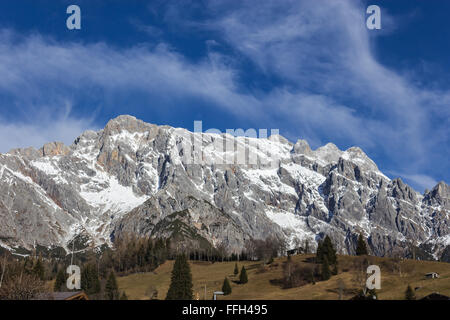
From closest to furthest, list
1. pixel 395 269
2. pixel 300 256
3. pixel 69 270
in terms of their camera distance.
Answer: pixel 395 269 → pixel 69 270 → pixel 300 256

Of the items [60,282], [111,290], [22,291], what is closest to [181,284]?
[111,290]

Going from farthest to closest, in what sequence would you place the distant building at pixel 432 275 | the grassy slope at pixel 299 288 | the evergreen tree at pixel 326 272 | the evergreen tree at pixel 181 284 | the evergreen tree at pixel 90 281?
the evergreen tree at pixel 90 281, the evergreen tree at pixel 326 272, the distant building at pixel 432 275, the evergreen tree at pixel 181 284, the grassy slope at pixel 299 288

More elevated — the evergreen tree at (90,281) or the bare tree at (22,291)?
the bare tree at (22,291)

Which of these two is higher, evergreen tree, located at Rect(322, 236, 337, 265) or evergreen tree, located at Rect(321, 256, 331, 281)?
evergreen tree, located at Rect(322, 236, 337, 265)

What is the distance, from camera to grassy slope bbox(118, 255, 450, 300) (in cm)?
11419

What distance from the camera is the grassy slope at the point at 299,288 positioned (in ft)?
375

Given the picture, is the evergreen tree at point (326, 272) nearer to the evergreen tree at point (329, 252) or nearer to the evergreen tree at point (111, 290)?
the evergreen tree at point (329, 252)

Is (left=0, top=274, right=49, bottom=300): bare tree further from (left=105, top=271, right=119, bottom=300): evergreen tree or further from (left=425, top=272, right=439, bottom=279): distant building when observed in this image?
(left=425, top=272, right=439, bottom=279): distant building

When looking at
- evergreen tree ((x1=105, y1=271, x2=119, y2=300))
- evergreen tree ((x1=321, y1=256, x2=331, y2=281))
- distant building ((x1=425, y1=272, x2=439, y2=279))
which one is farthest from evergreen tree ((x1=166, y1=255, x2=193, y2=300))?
distant building ((x1=425, y1=272, x2=439, y2=279))

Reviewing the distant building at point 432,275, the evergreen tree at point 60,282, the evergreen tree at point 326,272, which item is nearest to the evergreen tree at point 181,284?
the evergreen tree at point 326,272
